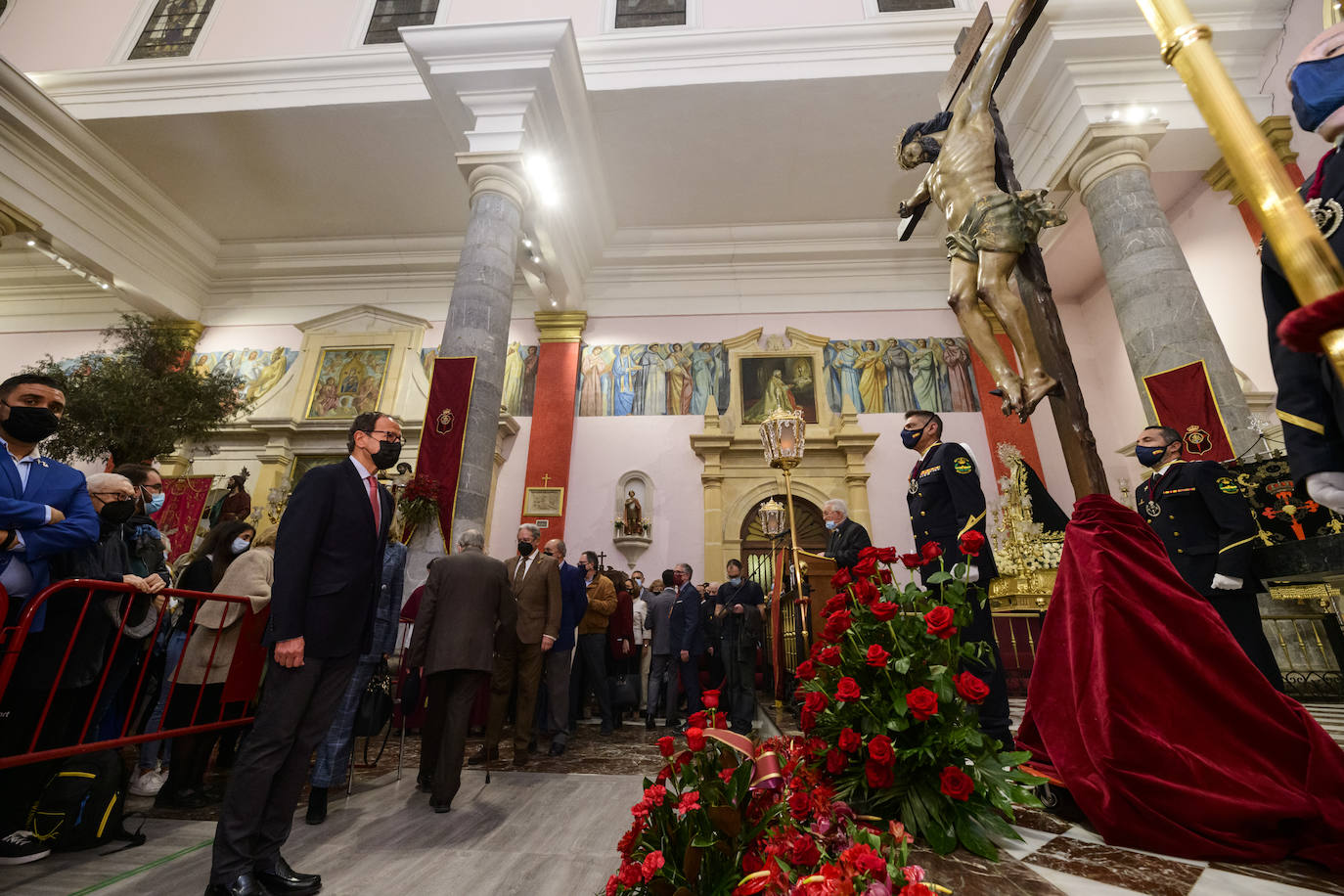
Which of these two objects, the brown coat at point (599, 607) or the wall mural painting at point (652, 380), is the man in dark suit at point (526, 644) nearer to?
the brown coat at point (599, 607)

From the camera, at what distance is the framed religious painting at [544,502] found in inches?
384

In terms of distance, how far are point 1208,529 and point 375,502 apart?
4.13 metres

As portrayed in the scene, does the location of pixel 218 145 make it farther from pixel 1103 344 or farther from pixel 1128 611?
pixel 1103 344

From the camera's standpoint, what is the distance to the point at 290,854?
7.73 feet

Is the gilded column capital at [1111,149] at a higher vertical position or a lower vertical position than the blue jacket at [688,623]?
higher

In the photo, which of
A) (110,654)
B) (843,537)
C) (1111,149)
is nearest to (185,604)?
(110,654)

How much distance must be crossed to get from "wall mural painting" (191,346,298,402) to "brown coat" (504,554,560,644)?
31.6ft

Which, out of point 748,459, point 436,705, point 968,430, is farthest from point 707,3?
point 436,705

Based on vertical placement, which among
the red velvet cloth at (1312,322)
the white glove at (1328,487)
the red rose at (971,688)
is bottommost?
the red rose at (971,688)

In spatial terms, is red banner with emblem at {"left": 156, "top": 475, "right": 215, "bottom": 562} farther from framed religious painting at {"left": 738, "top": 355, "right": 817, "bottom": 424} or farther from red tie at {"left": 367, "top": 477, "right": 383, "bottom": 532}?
red tie at {"left": 367, "top": 477, "right": 383, "bottom": 532}

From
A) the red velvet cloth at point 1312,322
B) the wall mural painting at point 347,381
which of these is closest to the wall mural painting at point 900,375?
the wall mural painting at point 347,381

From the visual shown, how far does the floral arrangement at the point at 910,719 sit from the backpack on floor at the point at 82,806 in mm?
2753

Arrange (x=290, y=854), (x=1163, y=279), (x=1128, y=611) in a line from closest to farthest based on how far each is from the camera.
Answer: (x=1128, y=611), (x=290, y=854), (x=1163, y=279)

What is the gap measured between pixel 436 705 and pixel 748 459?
735 cm
